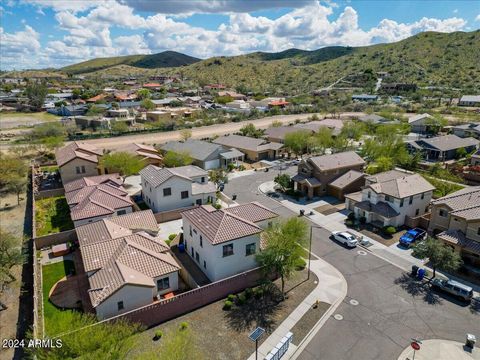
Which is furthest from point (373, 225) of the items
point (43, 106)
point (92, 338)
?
point (43, 106)

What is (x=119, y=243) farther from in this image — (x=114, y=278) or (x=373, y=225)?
(x=373, y=225)

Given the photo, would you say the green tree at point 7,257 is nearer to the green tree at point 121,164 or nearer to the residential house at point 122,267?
the residential house at point 122,267

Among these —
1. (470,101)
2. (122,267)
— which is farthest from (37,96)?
(470,101)

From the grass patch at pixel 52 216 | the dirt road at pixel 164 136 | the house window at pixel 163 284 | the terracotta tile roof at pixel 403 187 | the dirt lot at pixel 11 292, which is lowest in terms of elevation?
the dirt lot at pixel 11 292

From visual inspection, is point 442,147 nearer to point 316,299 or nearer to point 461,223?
point 461,223

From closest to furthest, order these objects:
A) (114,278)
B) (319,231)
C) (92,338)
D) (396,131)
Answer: (92,338)
(114,278)
(319,231)
(396,131)

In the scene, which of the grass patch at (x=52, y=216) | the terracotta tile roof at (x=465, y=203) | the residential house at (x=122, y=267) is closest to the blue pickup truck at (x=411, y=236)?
the terracotta tile roof at (x=465, y=203)
